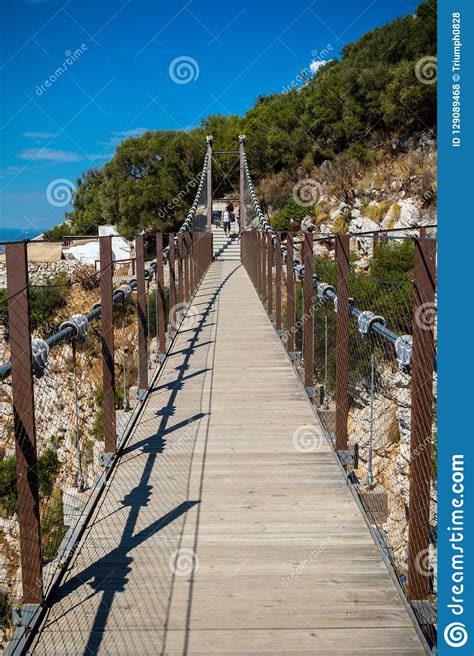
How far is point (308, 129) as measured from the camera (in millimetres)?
32500

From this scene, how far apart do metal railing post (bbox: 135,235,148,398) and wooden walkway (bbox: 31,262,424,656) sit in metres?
0.45

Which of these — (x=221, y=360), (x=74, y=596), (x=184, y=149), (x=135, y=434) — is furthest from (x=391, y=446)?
(x=184, y=149)

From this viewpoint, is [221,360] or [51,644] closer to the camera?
→ [51,644]

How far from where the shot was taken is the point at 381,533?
3018 mm

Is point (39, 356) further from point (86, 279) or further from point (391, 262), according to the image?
point (391, 262)

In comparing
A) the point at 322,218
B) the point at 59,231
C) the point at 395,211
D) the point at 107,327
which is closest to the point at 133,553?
the point at 107,327

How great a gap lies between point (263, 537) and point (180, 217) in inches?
1150

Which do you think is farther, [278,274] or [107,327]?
[278,274]

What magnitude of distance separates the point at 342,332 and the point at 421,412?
1.51m

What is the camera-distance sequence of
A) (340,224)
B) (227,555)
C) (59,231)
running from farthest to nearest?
1. (59,231)
2. (340,224)
3. (227,555)

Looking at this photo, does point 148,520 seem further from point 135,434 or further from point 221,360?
point 221,360

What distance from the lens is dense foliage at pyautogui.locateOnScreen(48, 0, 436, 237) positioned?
27.6m

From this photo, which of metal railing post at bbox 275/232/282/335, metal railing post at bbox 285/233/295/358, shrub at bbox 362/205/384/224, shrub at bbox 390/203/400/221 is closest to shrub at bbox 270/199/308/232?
shrub at bbox 362/205/384/224

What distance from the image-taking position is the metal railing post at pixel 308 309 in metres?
5.07
